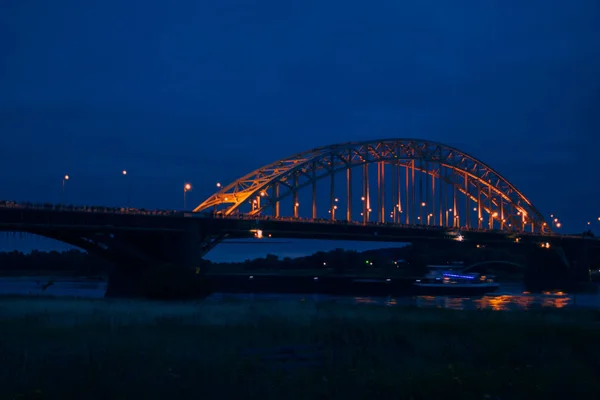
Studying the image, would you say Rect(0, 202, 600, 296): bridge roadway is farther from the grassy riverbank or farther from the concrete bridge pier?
the grassy riverbank

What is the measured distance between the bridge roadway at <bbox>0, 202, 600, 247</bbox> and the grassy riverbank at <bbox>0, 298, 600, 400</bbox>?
34492 millimetres

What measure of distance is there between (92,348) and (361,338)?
753 centimetres

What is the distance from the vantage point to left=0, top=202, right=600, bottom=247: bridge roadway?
60.4 metres

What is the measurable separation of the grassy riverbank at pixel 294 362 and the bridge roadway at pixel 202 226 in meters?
34.5

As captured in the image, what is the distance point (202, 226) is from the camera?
7619 centimetres

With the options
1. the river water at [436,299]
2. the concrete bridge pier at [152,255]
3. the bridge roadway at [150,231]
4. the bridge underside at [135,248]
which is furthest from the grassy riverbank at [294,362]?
the concrete bridge pier at [152,255]

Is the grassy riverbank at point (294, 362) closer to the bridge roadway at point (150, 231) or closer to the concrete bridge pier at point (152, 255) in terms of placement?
the bridge roadway at point (150, 231)

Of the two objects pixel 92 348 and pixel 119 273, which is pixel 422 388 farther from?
pixel 119 273

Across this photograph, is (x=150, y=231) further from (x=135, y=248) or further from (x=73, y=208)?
(x=73, y=208)

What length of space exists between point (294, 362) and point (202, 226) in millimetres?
60060

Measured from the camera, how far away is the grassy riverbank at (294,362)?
14320mm

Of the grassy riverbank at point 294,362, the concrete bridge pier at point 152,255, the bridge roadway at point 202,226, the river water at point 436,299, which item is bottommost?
the river water at point 436,299

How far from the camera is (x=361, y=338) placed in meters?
21.0

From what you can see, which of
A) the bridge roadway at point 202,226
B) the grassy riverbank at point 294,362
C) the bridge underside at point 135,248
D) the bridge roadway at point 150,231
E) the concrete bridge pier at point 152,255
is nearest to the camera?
the grassy riverbank at point 294,362
